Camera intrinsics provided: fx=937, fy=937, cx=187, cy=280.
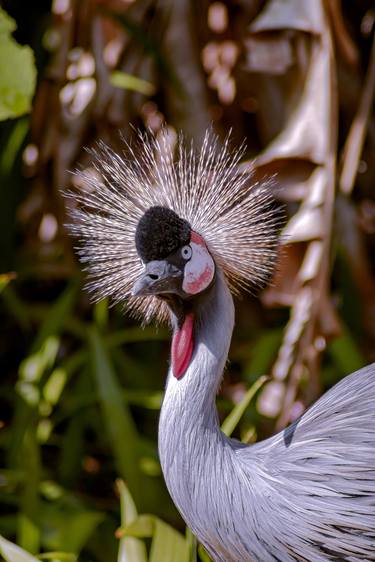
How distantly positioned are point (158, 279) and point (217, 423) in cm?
25

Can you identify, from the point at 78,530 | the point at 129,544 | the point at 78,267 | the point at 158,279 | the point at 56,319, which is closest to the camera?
the point at 158,279

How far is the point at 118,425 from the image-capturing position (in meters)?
2.10

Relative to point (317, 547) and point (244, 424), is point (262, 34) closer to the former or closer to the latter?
point (244, 424)

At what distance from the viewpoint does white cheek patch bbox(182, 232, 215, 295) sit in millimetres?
1284

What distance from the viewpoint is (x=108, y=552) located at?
204 centimetres

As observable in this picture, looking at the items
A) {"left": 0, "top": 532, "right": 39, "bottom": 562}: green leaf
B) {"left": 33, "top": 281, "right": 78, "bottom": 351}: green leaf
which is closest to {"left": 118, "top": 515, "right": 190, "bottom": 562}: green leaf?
{"left": 0, "top": 532, "right": 39, "bottom": 562}: green leaf

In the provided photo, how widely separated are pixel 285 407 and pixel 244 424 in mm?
199

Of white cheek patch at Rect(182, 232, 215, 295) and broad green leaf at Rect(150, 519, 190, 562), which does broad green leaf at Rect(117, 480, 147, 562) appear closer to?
broad green leaf at Rect(150, 519, 190, 562)

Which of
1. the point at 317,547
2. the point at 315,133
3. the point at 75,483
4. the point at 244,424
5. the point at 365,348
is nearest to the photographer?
A: the point at 317,547

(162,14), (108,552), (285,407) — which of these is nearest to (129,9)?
(162,14)

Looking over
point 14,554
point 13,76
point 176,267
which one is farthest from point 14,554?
point 13,76

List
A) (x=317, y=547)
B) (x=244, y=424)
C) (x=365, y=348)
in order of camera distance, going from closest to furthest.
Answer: (x=317, y=547) → (x=244, y=424) → (x=365, y=348)

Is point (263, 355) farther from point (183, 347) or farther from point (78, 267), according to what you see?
point (183, 347)

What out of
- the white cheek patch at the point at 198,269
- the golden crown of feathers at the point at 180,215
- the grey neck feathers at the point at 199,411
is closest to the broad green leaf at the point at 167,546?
the grey neck feathers at the point at 199,411
